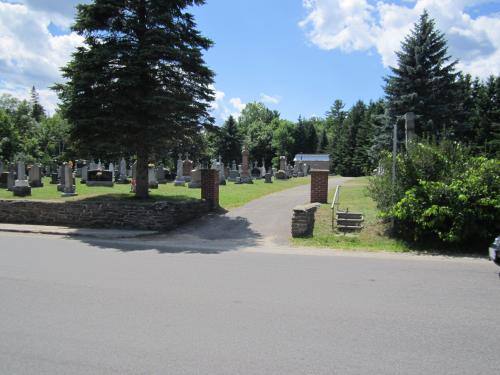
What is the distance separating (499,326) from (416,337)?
4.05ft

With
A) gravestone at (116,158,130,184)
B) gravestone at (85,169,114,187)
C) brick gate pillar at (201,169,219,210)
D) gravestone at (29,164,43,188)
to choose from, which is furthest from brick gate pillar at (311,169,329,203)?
gravestone at (29,164,43,188)

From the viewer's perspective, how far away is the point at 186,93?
15883 millimetres

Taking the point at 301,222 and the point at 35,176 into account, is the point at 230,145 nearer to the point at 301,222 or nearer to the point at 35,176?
the point at 35,176

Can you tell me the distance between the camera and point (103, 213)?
1469 centimetres

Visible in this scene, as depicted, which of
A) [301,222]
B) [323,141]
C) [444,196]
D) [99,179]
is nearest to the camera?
[444,196]

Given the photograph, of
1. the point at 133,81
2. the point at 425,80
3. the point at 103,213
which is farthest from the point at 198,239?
the point at 425,80

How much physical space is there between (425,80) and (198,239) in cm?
2442

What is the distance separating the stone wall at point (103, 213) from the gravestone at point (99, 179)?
11402mm

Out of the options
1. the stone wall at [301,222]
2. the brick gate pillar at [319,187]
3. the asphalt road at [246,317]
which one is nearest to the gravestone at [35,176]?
the brick gate pillar at [319,187]

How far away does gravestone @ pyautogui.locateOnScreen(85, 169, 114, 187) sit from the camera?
2737 cm

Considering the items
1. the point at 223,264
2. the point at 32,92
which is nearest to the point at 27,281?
the point at 223,264

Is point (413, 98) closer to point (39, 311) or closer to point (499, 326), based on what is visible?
point (499, 326)

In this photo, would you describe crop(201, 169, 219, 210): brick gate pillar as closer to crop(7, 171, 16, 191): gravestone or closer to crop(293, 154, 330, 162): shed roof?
crop(7, 171, 16, 191): gravestone

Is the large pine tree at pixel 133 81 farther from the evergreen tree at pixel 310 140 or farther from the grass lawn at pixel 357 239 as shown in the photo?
the evergreen tree at pixel 310 140
